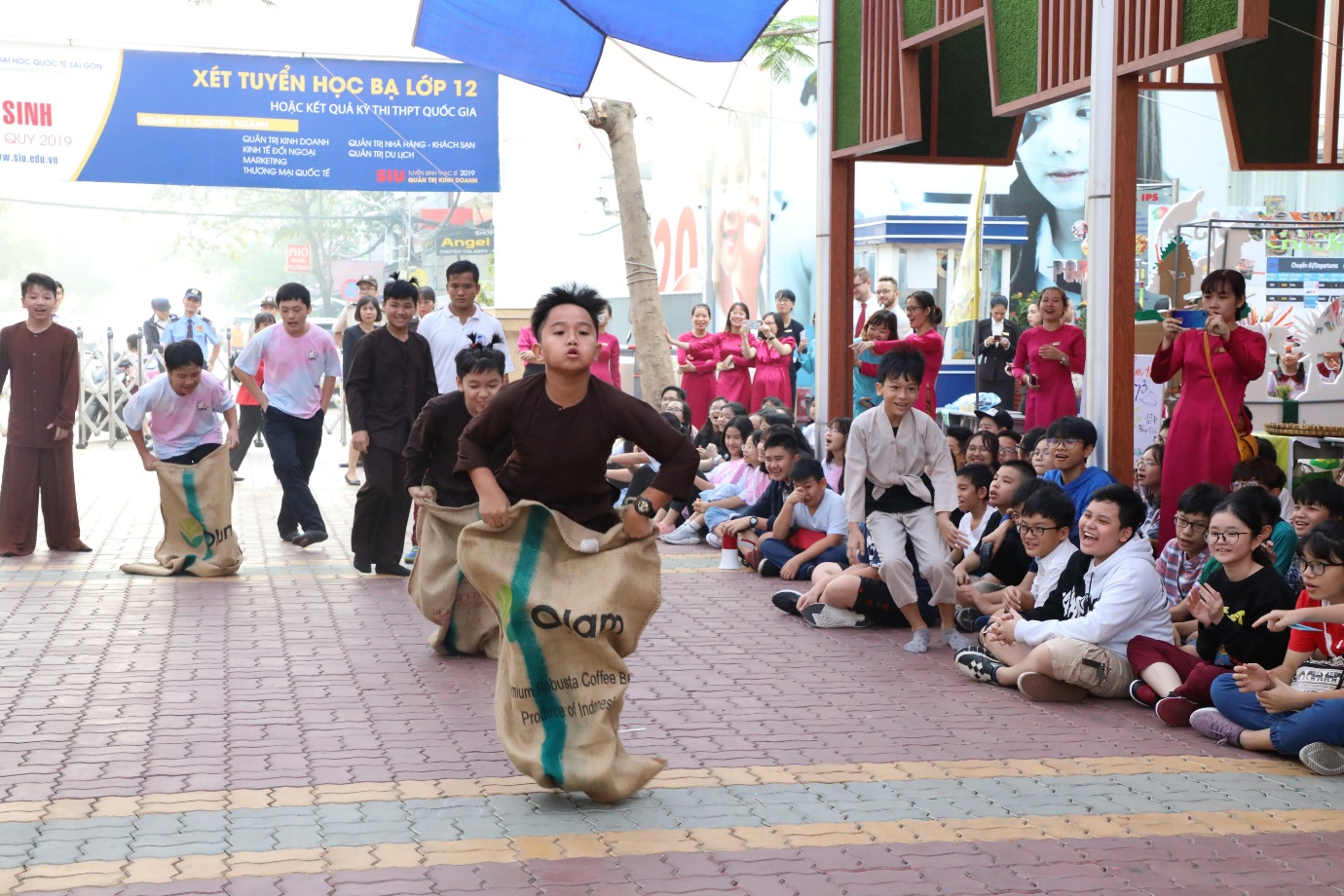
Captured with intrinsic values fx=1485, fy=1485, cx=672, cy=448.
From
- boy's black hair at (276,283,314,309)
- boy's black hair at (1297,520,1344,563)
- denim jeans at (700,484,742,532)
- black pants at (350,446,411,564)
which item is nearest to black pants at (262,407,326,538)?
boy's black hair at (276,283,314,309)

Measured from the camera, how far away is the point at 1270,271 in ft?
Result: 61.3

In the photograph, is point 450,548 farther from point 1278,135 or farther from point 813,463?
point 1278,135

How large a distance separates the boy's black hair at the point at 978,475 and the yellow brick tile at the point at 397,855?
5259mm

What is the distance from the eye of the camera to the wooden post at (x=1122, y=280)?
325 inches

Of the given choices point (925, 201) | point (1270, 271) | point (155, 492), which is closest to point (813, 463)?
point (155, 492)

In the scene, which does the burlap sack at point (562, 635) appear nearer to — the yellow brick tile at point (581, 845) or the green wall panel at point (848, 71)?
the yellow brick tile at point (581, 845)

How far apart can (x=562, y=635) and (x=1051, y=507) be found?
10.5ft

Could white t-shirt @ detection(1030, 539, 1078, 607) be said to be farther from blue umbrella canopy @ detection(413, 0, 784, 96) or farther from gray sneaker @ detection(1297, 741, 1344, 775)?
blue umbrella canopy @ detection(413, 0, 784, 96)

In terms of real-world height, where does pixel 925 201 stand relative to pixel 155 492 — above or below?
above

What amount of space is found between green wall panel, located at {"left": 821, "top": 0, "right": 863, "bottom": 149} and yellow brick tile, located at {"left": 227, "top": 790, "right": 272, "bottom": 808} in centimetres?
820

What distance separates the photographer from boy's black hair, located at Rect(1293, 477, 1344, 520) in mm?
6711

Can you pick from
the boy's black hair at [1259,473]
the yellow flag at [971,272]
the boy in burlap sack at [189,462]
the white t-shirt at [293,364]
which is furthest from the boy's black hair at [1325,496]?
the yellow flag at [971,272]

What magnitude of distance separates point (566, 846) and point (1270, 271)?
16.5 meters

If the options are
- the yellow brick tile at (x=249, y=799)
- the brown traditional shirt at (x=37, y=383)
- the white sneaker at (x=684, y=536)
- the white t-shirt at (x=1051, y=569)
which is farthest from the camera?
the white sneaker at (x=684, y=536)
